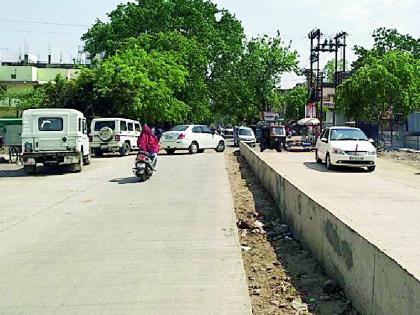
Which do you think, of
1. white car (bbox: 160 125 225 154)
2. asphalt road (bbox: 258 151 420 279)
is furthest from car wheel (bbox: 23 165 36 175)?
white car (bbox: 160 125 225 154)

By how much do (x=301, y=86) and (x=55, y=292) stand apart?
91.1 meters

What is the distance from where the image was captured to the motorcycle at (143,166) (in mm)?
17266

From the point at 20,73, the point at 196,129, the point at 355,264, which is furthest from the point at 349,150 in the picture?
the point at 20,73

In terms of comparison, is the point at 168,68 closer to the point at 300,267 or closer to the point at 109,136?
the point at 109,136

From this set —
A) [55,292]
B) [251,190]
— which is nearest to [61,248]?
[55,292]

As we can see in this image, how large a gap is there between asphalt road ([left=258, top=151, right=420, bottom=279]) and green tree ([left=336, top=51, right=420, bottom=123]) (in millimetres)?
11353

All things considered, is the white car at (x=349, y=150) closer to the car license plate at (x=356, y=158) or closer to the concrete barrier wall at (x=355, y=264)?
the car license plate at (x=356, y=158)

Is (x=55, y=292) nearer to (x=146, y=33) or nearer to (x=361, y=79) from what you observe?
(x=361, y=79)

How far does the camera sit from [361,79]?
34406mm

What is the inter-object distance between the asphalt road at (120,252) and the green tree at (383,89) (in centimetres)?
2178

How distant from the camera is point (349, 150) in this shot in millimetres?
20516

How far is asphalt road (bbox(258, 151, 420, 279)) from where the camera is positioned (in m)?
6.01

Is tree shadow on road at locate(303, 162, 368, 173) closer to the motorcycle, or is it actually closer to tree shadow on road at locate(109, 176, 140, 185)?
the motorcycle

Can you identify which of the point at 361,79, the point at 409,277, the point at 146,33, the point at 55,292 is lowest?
the point at 55,292
